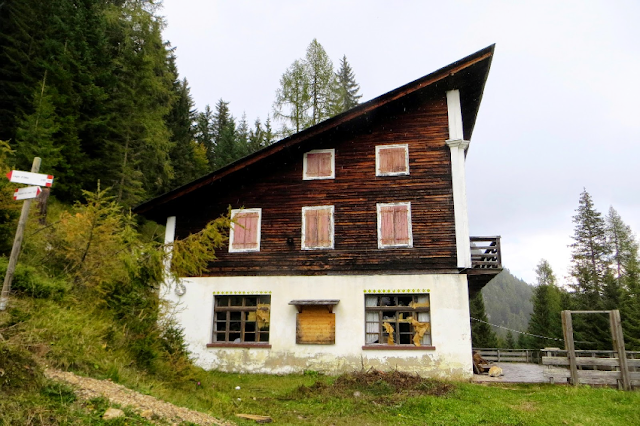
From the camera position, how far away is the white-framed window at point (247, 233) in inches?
630

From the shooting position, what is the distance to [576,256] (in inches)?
1665

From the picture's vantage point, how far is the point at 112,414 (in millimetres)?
5512

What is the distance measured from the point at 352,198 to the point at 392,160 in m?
1.96

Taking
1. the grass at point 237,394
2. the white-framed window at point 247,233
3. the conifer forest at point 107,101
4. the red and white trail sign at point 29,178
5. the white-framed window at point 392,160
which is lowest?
the grass at point 237,394

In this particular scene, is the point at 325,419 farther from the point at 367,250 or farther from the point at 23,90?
the point at 23,90

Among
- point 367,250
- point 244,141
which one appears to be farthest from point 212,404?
point 244,141

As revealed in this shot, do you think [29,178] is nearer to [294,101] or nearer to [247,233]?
[247,233]

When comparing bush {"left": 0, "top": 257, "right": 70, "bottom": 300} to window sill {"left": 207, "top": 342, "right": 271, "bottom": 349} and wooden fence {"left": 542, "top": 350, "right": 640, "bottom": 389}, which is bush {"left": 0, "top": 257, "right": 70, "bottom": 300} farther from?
wooden fence {"left": 542, "top": 350, "right": 640, "bottom": 389}

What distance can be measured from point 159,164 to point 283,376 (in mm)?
18557

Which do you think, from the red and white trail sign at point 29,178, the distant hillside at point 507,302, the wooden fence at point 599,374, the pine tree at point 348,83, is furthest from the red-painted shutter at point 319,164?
the distant hillside at point 507,302

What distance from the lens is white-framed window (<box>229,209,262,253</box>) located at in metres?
16.0

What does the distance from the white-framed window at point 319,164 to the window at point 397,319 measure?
468cm

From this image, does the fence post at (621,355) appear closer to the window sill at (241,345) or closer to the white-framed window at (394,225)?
the white-framed window at (394,225)

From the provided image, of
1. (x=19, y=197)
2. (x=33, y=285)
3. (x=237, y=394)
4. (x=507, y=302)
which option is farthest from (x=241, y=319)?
(x=507, y=302)
